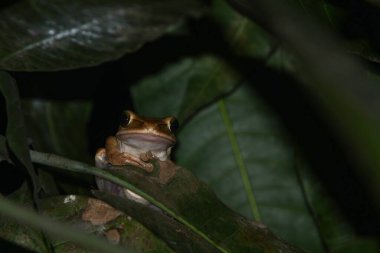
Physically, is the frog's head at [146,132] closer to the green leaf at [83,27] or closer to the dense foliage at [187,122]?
the dense foliage at [187,122]

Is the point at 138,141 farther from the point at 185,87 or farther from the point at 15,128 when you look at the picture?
the point at 15,128

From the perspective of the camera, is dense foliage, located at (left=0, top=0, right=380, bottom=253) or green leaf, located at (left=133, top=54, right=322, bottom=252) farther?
green leaf, located at (left=133, top=54, right=322, bottom=252)

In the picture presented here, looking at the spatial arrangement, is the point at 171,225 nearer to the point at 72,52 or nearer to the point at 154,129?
the point at 72,52

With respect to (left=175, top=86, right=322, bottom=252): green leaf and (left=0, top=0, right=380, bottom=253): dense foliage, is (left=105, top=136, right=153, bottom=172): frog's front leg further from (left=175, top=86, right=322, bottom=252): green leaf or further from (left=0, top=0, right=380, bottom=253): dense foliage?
(left=175, top=86, right=322, bottom=252): green leaf

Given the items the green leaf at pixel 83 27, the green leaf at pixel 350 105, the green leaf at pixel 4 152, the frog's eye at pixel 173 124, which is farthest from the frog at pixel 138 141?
the green leaf at pixel 350 105

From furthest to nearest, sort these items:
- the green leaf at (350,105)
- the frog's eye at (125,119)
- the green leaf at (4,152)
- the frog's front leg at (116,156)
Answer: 1. the frog's eye at (125,119)
2. the frog's front leg at (116,156)
3. the green leaf at (4,152)
4. the green leaf at (350,105)

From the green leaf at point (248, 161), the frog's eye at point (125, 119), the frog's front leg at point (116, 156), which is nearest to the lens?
the frog's front leg at point (116, 156)

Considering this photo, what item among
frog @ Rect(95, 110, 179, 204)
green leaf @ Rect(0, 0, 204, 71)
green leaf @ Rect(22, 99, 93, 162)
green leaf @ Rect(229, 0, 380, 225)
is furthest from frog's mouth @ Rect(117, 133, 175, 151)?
green leaf @ Rect(229, 0, 380, 225)
